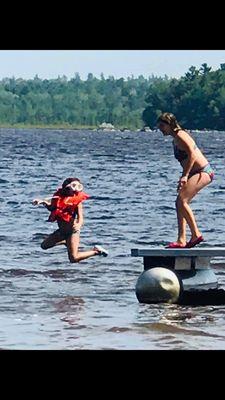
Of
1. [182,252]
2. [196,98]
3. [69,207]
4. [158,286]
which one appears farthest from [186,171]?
[196,98]

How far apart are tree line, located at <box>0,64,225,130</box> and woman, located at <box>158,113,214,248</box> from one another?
10335 centimetres

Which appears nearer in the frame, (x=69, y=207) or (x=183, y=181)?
(x=183, y=181)

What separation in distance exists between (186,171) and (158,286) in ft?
4.06

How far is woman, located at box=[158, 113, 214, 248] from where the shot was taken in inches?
582

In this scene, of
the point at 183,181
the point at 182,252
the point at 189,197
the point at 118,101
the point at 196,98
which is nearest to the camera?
the point at 182,252

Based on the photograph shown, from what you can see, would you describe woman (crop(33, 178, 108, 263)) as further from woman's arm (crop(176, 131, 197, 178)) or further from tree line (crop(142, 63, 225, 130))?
tree line (crop(142, 63, 225, 130))

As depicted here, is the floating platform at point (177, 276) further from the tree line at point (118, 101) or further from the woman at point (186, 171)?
the tree line at point (118, 101)

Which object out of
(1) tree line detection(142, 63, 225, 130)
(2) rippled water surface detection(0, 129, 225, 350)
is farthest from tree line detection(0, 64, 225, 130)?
(2) rippled water surface detection(0, 129, 225, 350)

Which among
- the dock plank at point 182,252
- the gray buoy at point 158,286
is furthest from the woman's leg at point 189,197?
the gray buoy at point 158,286

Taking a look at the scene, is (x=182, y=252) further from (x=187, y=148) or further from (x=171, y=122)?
(x=171, y=122)

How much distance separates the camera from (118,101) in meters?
158

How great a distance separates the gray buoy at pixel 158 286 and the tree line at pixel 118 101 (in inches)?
4075
